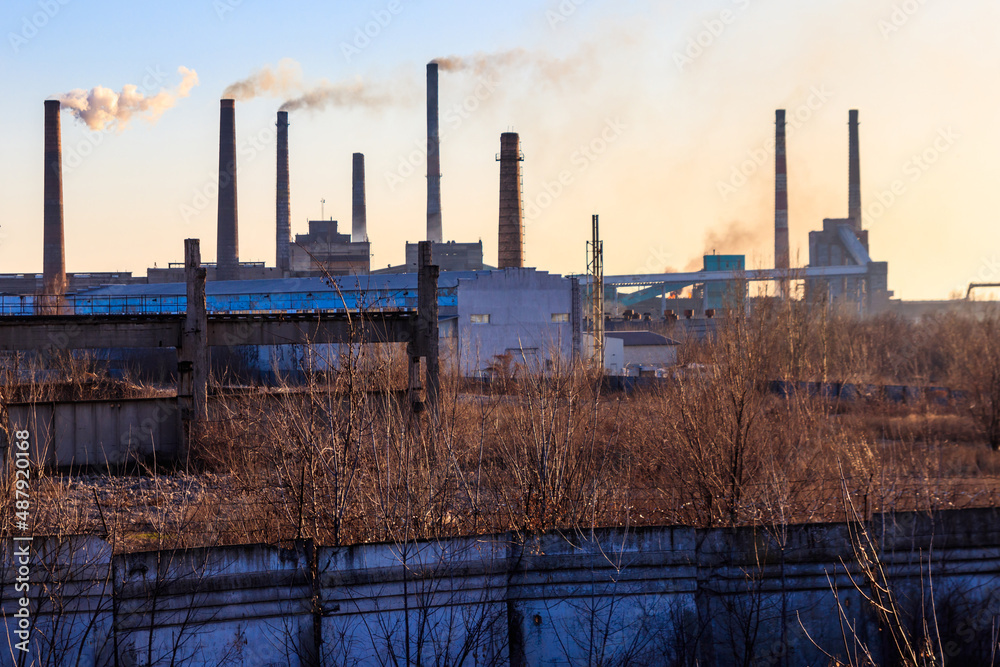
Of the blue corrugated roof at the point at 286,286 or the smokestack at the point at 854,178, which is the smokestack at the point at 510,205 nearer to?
the blue corrugated roof at the point at 286,286

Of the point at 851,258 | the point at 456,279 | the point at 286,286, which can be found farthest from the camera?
the point at 851,258

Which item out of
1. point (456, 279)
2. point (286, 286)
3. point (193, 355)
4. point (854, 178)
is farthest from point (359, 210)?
point (193, 355)

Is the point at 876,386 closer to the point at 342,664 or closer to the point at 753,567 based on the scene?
the point at 753,567

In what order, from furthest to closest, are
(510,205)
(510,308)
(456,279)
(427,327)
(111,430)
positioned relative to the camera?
(456,279), (510,205), (510,308), (111,430), (427,327)

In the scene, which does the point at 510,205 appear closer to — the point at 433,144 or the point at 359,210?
the point at 433,144

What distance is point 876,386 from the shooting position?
2214 cm

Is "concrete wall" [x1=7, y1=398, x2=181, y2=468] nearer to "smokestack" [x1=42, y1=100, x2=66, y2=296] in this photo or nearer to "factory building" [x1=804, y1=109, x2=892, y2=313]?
"smokestack" [x1=42, y1=100, x2=66, y2=296]

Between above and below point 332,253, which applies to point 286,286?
below

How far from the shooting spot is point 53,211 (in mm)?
33750

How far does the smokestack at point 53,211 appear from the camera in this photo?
32.6m

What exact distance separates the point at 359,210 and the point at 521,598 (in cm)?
4398

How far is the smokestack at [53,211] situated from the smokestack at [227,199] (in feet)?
21.0

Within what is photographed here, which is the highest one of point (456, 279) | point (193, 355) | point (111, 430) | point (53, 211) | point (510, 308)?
point (53, 211)

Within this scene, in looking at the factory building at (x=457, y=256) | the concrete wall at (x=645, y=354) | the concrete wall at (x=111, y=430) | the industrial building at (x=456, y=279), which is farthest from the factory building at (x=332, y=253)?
the concrete wall at (x=111, y=430)
